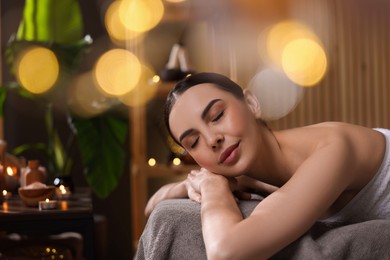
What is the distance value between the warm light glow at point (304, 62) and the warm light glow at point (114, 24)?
0.96m

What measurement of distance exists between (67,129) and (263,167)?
2.57m

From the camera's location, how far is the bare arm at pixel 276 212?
99 cm

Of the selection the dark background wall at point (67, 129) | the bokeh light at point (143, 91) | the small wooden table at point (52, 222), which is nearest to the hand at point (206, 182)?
the small wooden table at point (52, 222)

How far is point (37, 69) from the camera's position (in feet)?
10.5

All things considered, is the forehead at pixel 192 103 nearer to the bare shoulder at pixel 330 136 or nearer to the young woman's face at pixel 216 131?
the young woman's face at pixel 216 131

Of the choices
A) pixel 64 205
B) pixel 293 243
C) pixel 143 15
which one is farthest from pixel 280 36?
pixel 293 243

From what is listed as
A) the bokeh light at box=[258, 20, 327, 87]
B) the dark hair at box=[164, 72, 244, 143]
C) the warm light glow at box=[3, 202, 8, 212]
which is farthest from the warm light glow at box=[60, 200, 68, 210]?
the bokeh light at box=[258, 20, 327, 87]

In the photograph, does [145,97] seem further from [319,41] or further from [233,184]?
[233,184]

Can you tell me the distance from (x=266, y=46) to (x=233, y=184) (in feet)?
8.80

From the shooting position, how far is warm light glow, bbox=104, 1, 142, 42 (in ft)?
12.1

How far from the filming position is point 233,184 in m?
1.27

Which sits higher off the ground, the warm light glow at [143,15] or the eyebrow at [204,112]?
the warm light glow at [143,15]

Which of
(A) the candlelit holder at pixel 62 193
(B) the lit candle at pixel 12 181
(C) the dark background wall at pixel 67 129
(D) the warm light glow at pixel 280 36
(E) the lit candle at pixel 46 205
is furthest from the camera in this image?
(D) the warm light glow at pixel 280 36

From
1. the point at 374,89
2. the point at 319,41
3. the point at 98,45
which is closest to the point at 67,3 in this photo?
the point at 98,45
